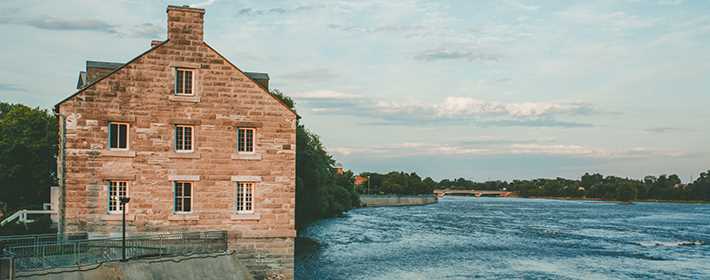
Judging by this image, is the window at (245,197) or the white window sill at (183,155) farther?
the window at (245,197)

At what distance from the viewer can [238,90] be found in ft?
105

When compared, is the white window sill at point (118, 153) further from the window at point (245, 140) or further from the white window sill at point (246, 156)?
the window at point (245, 140)

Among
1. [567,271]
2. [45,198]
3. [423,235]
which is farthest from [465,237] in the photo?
[45,198]

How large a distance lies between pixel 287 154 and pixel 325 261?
746 inches

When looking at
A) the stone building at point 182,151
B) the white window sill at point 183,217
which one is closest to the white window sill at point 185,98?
the stone building at point 182,151

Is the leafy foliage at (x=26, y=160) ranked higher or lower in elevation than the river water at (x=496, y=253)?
higher

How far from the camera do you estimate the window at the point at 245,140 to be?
31969 millimetres

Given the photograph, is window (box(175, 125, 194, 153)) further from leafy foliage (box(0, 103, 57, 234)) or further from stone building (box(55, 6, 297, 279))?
leafy foliage (box(0, 103, 57, 234))

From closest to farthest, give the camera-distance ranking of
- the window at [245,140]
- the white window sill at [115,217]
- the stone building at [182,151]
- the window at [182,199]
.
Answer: the stone building at [182,151]
the white window sill at [115,217]
the window at [182,199]
the window at [245,140]

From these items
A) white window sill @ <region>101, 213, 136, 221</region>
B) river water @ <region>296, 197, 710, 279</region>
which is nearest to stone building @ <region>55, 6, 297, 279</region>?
white window sill @ <region>101, 213, 136, 221</region>

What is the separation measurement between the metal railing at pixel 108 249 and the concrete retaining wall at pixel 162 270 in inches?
17.6

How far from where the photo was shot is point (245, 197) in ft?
105

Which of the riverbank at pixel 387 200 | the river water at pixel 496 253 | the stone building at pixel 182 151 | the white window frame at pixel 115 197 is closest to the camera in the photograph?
the stone building at pixel 182 151

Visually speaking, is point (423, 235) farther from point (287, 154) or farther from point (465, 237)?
point (287, 154)
